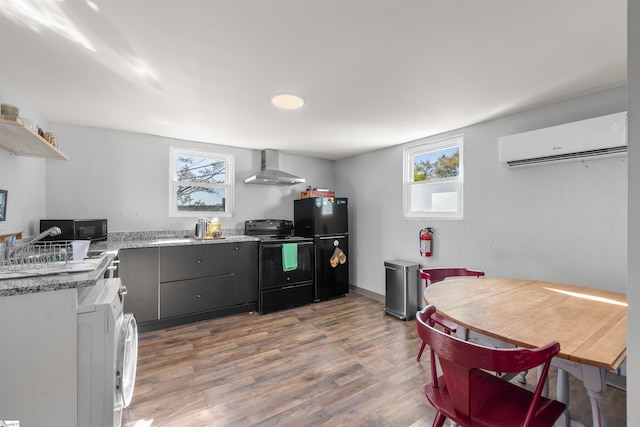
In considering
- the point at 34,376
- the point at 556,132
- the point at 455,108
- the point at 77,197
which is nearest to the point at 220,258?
the point at 77,197

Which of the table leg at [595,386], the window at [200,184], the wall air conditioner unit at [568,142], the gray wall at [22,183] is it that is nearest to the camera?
the table leg at [595,386]

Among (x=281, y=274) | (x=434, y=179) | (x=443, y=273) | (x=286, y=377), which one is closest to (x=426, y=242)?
(x=434, y=179)

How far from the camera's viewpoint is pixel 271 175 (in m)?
3.99

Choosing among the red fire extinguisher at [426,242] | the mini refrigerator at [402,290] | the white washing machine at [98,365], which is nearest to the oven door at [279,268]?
the mini refrigerator at [402,290]

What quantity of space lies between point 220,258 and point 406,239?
2.49 m

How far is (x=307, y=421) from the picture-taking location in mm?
1744

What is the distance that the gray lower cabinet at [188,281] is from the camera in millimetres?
3000

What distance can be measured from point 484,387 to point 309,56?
2.09 metres

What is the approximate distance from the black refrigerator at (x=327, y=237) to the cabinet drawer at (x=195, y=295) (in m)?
1.30

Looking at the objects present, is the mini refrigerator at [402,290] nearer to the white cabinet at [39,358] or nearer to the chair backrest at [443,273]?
the chair backrest at [443,273]

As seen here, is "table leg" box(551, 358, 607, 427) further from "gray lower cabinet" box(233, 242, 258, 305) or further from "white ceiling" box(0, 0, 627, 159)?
"gray lower cabinet" box(233, 242, 258, 305)

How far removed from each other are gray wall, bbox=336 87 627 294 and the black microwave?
364 cm

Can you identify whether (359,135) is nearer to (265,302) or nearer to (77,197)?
(265,302)

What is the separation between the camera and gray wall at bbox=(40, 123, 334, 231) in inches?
123
